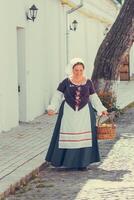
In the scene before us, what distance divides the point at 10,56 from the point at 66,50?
694 centimetres

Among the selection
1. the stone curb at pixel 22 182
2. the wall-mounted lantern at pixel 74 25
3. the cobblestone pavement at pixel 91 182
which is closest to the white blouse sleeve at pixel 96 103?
the cobblestone pavement at pixel 91 182

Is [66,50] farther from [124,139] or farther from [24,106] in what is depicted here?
[124,139]

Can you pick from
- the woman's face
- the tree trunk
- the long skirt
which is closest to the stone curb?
the long skirt

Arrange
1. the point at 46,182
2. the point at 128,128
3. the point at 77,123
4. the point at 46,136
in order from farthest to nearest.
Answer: the point at 128,128, the point at 46,136, the point at 77,123, the point at 46,182

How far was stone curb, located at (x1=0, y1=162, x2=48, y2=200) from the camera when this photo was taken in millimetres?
7832

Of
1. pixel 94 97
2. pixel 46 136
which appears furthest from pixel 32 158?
pixel 46 136

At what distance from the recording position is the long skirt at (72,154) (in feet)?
31.5

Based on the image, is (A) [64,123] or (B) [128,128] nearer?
(A) [64,123]

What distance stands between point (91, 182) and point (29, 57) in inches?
300

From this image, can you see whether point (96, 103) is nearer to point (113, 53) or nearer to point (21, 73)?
point (21, 73)

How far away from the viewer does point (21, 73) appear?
15570mm

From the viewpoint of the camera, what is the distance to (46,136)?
510 inches

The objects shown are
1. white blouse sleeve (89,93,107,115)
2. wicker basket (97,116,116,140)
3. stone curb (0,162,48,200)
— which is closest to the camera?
stone curb (0,162,48,200)

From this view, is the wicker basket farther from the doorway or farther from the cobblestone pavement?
the doorway
